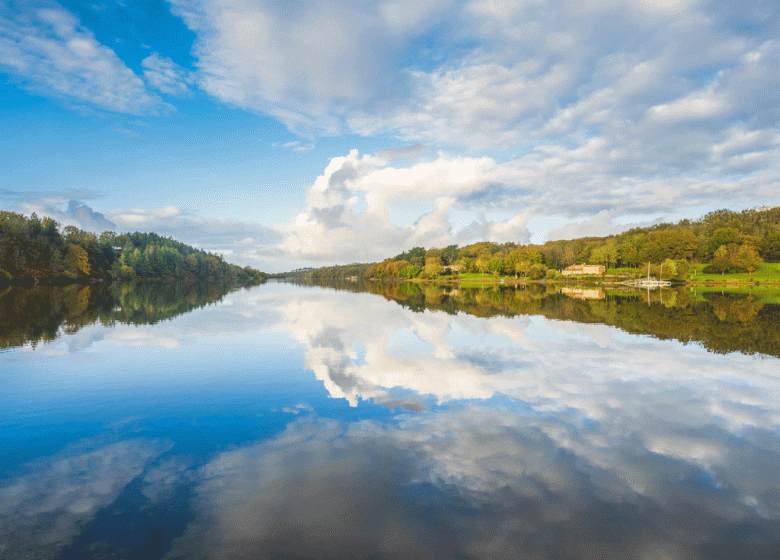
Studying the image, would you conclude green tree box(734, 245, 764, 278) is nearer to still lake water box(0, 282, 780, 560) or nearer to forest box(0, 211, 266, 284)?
still lake water box(0, 282, 780, 560)

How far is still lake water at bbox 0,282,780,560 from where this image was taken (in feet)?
17.6

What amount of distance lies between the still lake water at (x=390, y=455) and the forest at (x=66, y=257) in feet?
325

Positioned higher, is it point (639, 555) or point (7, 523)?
point (7, 523)

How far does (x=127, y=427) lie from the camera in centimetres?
955

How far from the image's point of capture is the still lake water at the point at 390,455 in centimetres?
536

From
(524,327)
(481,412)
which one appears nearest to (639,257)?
(524,327)

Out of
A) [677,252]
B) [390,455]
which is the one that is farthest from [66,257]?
[677,252]

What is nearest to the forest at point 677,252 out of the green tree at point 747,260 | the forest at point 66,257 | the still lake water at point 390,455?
the green tree at point 747,260

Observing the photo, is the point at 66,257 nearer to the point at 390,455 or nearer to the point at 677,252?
the point at 390,455

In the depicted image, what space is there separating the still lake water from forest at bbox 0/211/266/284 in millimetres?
99169

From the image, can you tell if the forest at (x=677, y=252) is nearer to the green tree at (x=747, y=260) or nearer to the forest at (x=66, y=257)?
the green tree at (x=747, y=260)

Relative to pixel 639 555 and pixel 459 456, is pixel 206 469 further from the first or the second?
pixel 639 555

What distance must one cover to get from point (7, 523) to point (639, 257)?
162091 mm

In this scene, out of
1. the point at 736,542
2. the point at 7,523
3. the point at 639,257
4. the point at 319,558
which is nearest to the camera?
the point at 319,558
